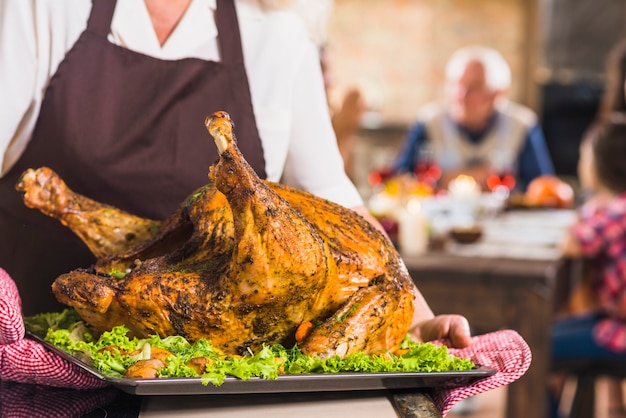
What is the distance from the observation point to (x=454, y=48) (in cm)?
746

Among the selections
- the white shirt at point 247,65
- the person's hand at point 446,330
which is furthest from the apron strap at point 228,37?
the person's hand at point 446,330

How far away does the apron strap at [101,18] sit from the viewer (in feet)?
4.27

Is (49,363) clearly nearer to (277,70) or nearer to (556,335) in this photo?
(277,70)

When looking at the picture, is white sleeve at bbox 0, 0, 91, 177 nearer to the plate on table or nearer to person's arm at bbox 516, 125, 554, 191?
the plate on table

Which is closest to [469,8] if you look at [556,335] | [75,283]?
[556,335]

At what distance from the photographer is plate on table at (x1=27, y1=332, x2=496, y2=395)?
0.80 meters

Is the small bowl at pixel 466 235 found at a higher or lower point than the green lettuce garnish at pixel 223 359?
lower

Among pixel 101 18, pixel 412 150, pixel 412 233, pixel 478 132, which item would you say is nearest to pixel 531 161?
pixel 478 132

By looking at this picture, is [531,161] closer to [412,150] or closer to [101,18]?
[412,150]

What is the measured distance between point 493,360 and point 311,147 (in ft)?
1.79

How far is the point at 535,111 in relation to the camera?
7480mm

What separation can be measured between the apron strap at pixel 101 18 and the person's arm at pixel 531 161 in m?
4.69

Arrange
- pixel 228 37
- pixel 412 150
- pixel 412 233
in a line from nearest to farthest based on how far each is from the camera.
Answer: pixel 228 37, pixel 412 233, pixel 412 150

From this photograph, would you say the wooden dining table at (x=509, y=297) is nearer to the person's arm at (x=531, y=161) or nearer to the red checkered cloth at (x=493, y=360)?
the red checkered cloth at (x=493, y=360)
